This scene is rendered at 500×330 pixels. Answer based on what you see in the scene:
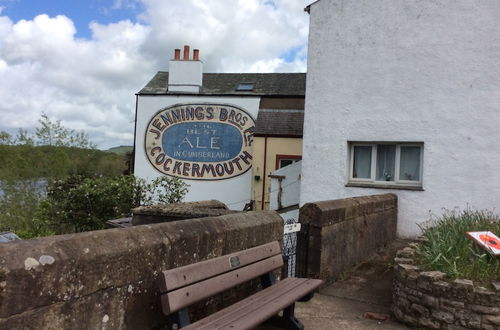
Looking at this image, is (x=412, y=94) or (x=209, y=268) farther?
(x=412, y=94)

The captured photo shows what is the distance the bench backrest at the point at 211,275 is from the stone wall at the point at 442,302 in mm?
1451

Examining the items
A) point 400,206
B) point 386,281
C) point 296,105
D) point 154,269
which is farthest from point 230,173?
point 154,269

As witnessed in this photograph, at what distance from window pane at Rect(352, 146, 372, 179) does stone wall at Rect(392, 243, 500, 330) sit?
540 centimetres

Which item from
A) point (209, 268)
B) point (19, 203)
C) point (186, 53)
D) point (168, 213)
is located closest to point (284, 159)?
point (186, 53)

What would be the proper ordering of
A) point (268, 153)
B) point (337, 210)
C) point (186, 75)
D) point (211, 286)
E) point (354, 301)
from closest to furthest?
1. point (211, 286)
2. point (354, 301)
3. point (337, 210)
4. point (268, 153)
5. point (186, 75)

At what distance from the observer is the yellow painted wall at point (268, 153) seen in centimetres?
1783

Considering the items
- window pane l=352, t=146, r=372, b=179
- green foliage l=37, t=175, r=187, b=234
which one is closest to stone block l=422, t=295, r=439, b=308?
window pane l=352, t=146, r=372, b=179

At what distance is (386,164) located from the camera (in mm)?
10227

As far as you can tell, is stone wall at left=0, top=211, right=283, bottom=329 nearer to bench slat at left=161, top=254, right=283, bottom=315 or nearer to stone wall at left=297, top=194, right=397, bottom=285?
bench slat at left=161, top=254, right=283, bottom=315

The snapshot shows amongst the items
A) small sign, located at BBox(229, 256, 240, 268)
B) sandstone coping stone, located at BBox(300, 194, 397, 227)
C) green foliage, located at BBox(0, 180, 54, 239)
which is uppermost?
sandstone coping stone, located at BBox(300, 194, 397, 227)

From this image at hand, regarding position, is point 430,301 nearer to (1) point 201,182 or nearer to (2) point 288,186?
(2) point 288,186

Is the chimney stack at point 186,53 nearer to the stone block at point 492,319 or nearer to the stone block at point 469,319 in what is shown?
the stone block at point 469,319

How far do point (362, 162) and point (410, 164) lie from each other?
1031mm

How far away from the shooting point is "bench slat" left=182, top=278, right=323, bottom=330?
3354mm
